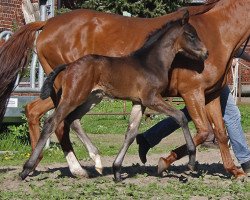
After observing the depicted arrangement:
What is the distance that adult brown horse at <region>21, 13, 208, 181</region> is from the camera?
777 cm

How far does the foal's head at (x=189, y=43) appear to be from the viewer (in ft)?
26.5

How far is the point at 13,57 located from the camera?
347 inches

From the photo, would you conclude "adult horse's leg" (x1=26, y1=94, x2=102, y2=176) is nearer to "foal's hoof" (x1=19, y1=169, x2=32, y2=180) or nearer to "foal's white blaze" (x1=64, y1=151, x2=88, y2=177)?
"foal's white blaze" (x1=64, y1=151, x2=88, y2=177)

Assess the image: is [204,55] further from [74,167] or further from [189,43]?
[74,167]

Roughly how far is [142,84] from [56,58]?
4.57 feet

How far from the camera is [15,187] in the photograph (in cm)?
780

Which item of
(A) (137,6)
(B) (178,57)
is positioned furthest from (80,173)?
(A) (137,6)

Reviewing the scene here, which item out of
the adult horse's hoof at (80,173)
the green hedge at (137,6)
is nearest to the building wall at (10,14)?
the green hedge at (137,6)

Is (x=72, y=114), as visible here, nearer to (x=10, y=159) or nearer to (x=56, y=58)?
(x=56, y=58)

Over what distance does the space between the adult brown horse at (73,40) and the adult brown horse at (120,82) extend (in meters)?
0.59

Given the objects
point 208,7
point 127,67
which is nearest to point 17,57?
point 127,67

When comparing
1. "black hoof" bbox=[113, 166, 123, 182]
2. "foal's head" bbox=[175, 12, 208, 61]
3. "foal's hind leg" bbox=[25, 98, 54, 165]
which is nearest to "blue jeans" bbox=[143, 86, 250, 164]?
"foal's head" bbox=[175, 12, 208, 61]

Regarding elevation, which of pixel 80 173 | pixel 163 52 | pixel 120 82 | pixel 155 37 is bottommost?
pixel 80 173

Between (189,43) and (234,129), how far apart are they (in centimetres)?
147
